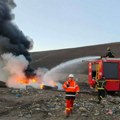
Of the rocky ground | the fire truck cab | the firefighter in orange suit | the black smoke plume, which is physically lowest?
the rocky ground

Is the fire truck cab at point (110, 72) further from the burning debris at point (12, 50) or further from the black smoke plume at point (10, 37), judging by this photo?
the black smoke plume at point (10, 37)

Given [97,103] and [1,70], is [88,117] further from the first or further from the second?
[1,70]

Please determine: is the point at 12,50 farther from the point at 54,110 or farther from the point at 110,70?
the point at 54,110

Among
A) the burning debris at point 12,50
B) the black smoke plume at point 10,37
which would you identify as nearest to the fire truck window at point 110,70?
the burning debris at point 12,50

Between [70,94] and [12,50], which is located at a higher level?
[12,50]

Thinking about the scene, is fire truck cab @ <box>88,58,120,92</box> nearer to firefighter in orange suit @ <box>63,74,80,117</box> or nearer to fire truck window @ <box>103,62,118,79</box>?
fire truck window @ <box>103,62,118,79</box>

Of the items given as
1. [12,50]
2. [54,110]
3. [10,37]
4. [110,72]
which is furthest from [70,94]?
[10,37]

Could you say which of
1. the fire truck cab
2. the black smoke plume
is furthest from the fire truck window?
the black smoke plume

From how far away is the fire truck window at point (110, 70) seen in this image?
22.8 metres

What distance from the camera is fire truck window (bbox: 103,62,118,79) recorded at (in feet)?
74.7

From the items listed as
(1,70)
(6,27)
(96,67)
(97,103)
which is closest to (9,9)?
(6,27)

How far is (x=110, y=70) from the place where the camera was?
22.9 metres

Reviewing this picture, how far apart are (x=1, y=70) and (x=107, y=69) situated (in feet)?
48.2

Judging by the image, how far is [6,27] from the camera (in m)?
36.4
